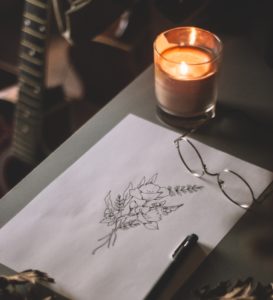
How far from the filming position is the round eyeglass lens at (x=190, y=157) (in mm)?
696

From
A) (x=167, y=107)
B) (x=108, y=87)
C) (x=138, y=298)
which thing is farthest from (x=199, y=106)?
(x=108, y=87)

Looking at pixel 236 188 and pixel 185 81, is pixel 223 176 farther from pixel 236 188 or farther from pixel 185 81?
pixel 185 81

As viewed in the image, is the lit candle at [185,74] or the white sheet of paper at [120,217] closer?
the white sheet of paper at [120,217]

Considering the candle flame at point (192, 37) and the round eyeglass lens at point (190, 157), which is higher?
the candle flame at point (192, 37)

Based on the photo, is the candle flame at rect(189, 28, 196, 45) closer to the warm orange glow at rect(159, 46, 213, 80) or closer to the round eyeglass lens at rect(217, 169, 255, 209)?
the warm orange glow at rect(159, 46, 213, 80)

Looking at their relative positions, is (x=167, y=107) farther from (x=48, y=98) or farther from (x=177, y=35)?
(x=48, y=98)

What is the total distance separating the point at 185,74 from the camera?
2.36 feet

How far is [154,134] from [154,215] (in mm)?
139

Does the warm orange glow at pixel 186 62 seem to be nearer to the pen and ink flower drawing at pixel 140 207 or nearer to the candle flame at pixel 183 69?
the candle flame at pixel 183 69

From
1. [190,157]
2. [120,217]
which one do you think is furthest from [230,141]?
[120,217]

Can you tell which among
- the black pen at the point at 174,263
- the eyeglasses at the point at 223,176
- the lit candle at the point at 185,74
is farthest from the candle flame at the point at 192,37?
the black pen at the point at 174,263

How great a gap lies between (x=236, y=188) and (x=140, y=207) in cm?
12

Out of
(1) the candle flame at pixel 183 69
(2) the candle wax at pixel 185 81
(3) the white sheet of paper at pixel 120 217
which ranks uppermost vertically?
(1) the candle flame at pixel 183 69

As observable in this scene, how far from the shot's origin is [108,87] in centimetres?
144
